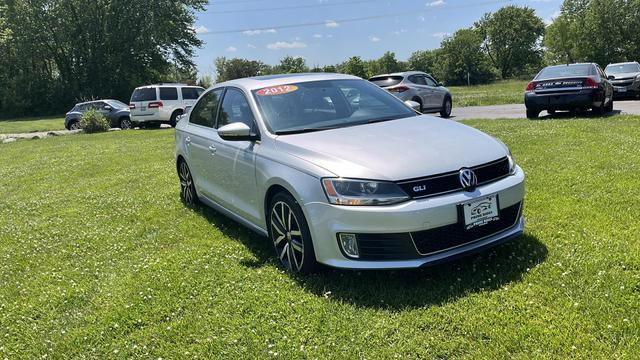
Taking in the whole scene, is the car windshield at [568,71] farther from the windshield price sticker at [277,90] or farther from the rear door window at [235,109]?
the rear door window at [235,109]

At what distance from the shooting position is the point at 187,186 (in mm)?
6598

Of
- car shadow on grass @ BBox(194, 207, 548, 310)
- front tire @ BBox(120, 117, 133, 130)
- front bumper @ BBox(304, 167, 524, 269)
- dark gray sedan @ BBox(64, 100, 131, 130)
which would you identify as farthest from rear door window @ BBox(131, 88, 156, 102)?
front bumper @ BBox(304, 167, 524, 269)

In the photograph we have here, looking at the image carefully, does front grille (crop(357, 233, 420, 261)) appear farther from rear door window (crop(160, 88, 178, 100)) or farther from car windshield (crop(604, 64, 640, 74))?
car windshield (crop(604, 64, 640, 74))

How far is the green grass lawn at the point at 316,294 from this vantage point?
9.92 feet

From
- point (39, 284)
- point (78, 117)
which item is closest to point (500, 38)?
point (78, 117)

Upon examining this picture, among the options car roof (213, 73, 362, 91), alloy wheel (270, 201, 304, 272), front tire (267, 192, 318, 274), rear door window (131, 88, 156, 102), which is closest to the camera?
front tire (267, 192, 318, 274)

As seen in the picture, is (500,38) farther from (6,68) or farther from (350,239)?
(350,239)

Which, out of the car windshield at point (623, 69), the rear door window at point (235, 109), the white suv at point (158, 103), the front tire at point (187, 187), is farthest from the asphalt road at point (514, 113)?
the rear door window at point (235, 109)

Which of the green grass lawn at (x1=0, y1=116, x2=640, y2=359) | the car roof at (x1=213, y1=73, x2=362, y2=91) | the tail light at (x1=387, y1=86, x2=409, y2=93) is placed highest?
the tail light at (x1=387, y1=86, x2=409, y2=93)

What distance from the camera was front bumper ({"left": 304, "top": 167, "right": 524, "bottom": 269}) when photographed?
3373 mm

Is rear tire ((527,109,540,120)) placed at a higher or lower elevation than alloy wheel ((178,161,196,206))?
higher

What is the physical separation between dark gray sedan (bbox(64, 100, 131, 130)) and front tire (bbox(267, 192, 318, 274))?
21.6 metres

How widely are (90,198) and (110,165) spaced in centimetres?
344

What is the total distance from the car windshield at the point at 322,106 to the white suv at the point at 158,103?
1756cm
